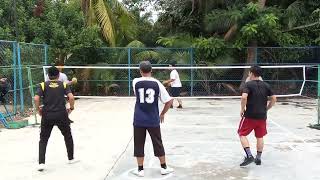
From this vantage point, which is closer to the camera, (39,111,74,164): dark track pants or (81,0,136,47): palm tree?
(39,111,74,164): dark track pants

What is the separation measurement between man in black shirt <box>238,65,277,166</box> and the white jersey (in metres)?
1.58

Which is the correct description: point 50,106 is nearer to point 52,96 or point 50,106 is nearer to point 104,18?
point 52,96

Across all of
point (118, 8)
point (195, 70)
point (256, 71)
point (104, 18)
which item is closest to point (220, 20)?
point (195, 70)

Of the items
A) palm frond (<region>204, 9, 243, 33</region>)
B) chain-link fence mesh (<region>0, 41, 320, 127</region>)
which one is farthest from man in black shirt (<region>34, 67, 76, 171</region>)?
palm frond (<region>204, 9, 243, 33</region>)

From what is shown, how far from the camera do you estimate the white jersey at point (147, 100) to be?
747cm

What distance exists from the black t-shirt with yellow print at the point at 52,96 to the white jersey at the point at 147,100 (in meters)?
1.32

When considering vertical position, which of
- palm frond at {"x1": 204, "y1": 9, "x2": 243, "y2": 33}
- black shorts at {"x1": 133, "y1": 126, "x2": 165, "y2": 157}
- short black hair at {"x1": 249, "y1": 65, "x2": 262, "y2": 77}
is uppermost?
palm frond at {"x1": 204, "y1": 9, "x2": 243, "y2": 33}

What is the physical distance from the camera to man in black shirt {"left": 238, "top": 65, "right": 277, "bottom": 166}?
27.5 ft

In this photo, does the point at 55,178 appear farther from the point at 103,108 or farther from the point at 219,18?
the point at 219,18

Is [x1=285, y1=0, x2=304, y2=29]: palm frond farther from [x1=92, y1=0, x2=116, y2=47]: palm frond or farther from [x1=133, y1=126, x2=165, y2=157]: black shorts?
[x1=133, y1=126, x2=165, y2=157]: black shorts

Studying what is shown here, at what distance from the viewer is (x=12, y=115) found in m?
14.8

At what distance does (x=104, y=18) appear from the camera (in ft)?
75.4

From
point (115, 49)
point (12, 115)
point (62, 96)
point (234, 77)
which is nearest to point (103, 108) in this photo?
point (12, 115)

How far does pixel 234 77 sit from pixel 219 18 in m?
2.82
